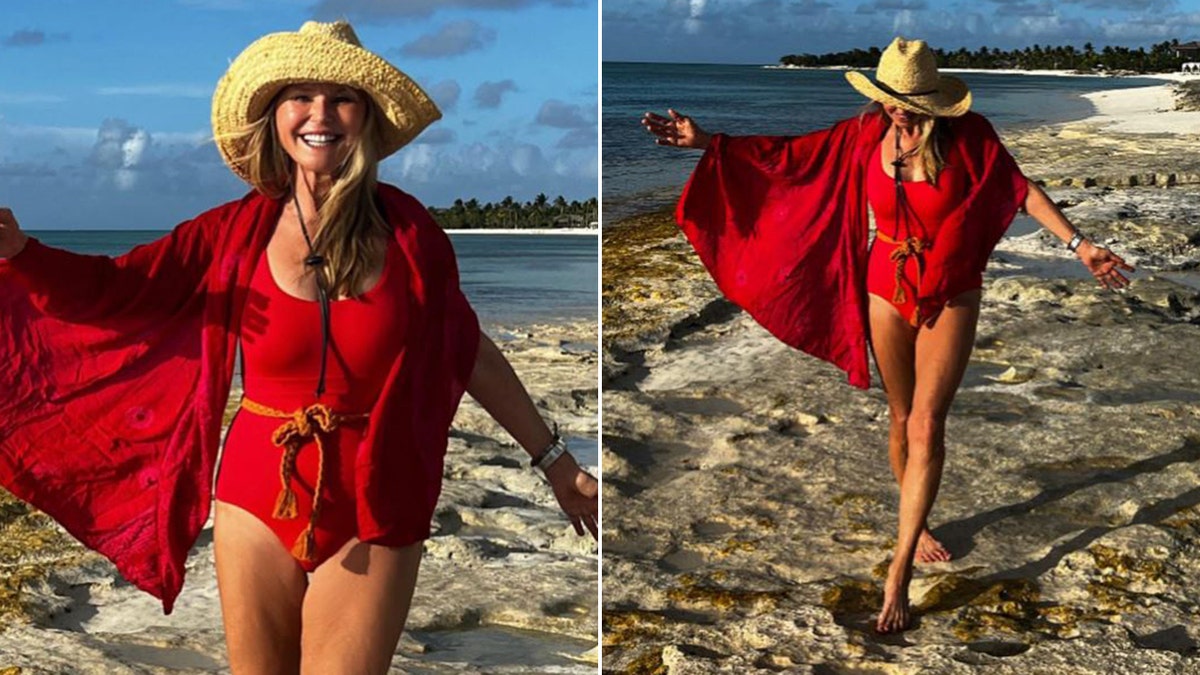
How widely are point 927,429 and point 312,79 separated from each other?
8.38 feet

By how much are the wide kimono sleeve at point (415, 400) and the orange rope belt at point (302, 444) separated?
0.07 metres

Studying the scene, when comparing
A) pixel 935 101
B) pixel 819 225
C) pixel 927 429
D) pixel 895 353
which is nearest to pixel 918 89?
pixel 935 101

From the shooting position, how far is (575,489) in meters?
2.69

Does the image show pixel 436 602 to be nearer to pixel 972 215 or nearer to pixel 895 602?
pixel 895 602

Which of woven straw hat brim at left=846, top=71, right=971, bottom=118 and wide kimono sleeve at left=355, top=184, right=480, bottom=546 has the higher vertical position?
woven straw hat brim at left=846, top=71, right=971, bottom=118

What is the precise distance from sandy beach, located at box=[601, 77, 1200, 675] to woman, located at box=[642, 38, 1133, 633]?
29cm

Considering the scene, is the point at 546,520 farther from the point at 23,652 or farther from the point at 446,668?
the point at 23,652

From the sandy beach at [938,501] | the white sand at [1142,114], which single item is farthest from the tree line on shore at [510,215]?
the sandy beach at [938,501]

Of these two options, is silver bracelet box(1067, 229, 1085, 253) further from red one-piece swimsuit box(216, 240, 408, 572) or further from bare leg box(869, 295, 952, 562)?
red one-piece swimsuit box(216, 240, 408, 572)

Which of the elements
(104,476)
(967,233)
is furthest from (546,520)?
(104,476)

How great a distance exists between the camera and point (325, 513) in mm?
2342

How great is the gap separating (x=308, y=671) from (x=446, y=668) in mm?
2236

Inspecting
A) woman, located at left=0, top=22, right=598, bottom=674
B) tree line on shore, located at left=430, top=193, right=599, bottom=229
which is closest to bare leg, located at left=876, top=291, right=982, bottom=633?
Answer: woman, located at left=0, top=22, right=598, bottom=674

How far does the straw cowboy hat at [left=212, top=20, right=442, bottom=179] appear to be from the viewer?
7.70 ft
